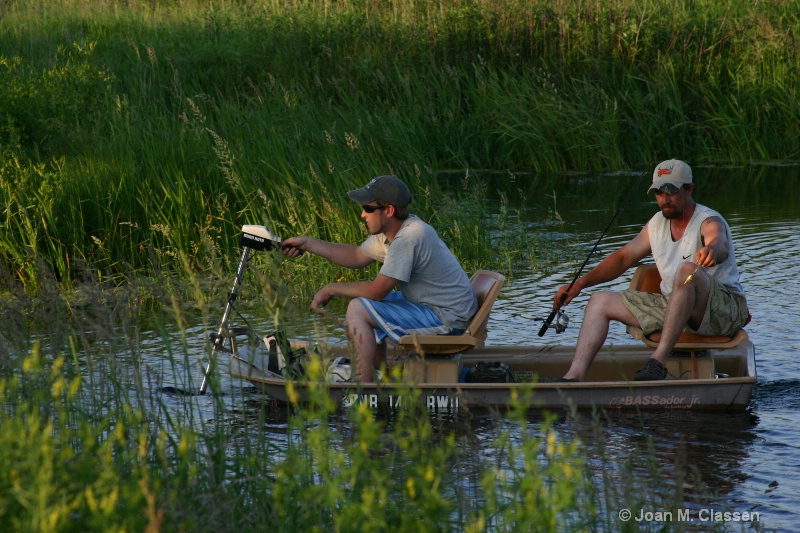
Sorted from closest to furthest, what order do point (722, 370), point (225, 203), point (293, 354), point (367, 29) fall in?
point (293, 354) → point (722, 370) → point (225, 203) → point (367, 29)

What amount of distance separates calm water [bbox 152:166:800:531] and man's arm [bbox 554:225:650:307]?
2.46 ft

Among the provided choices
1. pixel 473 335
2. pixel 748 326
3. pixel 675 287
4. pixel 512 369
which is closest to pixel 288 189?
pixel 512 369

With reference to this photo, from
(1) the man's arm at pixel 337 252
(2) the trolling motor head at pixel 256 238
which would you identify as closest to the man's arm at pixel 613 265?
(1) the man's arm at pixel 337 252

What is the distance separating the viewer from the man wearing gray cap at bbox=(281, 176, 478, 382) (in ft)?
22.1

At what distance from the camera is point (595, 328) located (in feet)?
22.3

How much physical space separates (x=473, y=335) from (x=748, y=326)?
2.62m

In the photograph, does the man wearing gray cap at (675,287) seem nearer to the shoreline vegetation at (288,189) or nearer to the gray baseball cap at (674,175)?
the gray baseball cap at (674,175)

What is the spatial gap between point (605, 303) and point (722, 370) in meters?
0.87

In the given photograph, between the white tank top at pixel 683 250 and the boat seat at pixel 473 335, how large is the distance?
2.89 ft

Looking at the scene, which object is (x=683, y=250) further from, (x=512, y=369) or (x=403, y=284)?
(x=403, y=284)

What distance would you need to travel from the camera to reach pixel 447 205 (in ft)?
34.4

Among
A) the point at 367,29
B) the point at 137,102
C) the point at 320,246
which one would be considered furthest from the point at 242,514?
the point at 367,29

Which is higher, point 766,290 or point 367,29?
point 367,29

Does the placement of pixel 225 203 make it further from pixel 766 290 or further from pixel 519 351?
pixel 766 290
